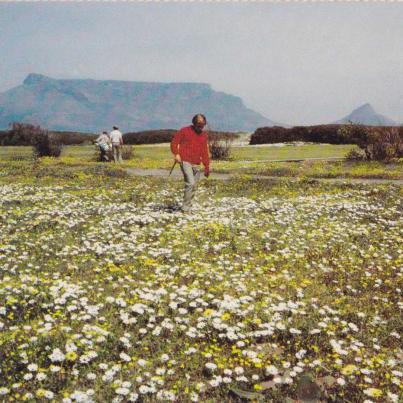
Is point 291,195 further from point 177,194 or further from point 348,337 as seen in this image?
point 348,337

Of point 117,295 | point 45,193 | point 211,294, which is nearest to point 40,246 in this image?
point 117,295

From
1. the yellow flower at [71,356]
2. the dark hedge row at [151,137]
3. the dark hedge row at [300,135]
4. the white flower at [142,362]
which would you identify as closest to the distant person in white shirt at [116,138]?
the yellow flower at [71,356]

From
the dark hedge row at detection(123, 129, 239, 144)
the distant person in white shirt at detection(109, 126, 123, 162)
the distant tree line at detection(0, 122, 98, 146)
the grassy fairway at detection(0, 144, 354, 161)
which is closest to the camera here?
the distant person in white shirt at detection(109, 126, 123, 162)

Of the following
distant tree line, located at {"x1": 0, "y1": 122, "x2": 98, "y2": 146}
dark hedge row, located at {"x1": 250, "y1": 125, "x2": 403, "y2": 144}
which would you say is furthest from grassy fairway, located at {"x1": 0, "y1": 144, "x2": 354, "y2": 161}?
dark hedge row, located at {"x1": 250, "y1": 125, "x2": 403, "y2": 144}

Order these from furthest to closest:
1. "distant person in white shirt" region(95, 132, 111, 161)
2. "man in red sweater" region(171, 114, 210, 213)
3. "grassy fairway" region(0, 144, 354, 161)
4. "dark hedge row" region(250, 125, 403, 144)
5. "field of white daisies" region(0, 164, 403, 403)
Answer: "dark hedge row" region(250, 125, 403, 144)
"grassy fairway" region(0, 144, 354, 161)
"distant person in white shirt" region(95, 132, 111, 161)
"man in red sweater" region(171, 114, 210, 213)
"field of white daisies" region(0, 164, 403, 403)

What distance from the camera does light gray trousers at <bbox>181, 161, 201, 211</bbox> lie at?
42.1 feet

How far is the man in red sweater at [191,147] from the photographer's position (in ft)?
40.9

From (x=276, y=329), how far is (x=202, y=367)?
4.49 feet

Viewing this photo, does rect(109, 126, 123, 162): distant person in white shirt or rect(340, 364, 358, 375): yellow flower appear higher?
rect(109, 126, 123, 162): distant person in white shirt

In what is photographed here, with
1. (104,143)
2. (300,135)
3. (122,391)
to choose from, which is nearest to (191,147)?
(122,391)

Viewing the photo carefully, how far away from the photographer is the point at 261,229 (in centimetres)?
1162

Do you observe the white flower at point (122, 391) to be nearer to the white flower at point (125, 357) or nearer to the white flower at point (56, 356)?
the white flower at point (125, 357)

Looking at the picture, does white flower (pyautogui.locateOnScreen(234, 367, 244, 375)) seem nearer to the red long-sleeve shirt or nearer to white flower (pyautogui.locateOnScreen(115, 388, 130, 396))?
white flower (pyautogui.locateOnScreen(115, 388, 130, 396))

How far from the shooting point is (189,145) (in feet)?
41.6
